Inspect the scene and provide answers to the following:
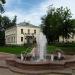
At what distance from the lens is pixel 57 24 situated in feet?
178

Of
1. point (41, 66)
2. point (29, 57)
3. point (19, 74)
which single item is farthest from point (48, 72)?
point (29, 57)

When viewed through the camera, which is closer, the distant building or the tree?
the tree

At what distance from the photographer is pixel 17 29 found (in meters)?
68.5

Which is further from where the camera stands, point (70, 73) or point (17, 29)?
point (17, 29)

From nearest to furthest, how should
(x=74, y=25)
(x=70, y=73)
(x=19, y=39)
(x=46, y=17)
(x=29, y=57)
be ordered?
(x=70, y=73) → (x=29, y=57) → (x=74, y=25) → (x=46, y=17) → (x=19, y=39)

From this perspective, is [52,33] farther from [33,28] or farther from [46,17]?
[33,28]

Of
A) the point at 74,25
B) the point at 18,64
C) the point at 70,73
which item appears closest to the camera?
the point at 70,73

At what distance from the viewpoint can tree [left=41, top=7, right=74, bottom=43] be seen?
54000 millimetres

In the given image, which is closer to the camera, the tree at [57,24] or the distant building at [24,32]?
the tree at [57,24]

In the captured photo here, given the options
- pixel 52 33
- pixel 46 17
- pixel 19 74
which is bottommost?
pixel 19 74

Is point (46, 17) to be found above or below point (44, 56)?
above

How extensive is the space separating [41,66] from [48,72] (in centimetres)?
60

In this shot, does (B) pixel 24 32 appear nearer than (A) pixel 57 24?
No

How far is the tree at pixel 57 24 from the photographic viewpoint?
5400 centimetres
